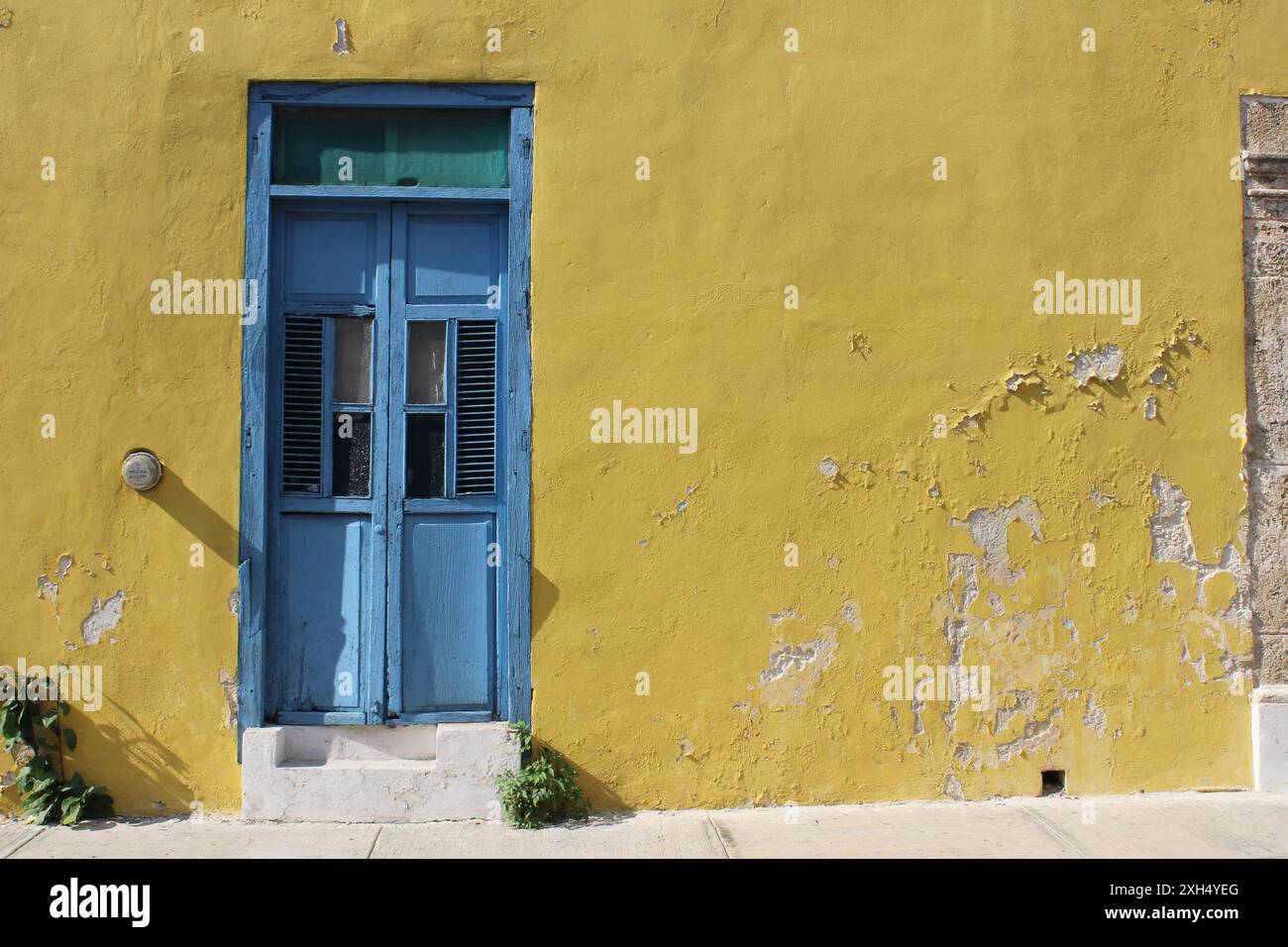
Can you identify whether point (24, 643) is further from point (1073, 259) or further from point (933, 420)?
point (1073, 259)

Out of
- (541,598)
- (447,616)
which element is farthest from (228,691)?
(541,598)

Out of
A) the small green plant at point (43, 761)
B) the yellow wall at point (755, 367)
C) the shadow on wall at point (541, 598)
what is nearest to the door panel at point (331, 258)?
the yellow wall at point (755, 367)

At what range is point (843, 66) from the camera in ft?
17.6

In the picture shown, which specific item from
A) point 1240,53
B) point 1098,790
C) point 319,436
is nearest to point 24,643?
point 319,436

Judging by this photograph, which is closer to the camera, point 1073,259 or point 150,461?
point 150,461

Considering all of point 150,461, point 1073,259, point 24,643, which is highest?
point 1073,259

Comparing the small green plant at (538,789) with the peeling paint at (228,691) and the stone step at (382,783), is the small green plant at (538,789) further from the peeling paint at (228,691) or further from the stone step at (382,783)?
the peeling paint at (228,691)

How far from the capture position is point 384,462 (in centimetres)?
527

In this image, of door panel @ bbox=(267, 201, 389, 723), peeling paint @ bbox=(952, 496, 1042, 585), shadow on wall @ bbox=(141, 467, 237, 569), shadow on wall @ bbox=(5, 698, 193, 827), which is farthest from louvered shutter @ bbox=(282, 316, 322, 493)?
peeling paint @ bbox=(952, 496, 1042, 585)

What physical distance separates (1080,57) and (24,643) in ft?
18.0

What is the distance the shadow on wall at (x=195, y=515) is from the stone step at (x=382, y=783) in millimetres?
815

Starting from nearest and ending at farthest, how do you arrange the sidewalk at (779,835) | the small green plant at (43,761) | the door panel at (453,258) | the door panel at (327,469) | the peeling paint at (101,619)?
the sidewalk at (779,835) < the small green plant at (43,761) < the peeling paint at (101,619) < the door panel at (327,469) < the door panel at (453,258)

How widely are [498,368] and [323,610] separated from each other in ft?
4.46

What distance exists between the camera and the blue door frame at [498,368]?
5.15 metres
